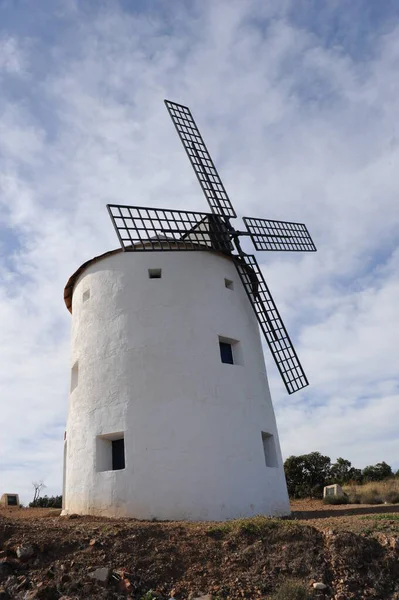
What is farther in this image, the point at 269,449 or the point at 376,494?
the point at 376,494

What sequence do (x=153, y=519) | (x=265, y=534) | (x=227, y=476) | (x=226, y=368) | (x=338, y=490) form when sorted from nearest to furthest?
(x=265, y=534) → (x=153, y=519) → (x=227, y=476) → (x=226, y=368) → (x=338, y=490)

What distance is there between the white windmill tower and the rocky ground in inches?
110

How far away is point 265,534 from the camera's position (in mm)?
9625

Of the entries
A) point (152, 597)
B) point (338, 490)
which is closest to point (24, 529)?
point (152, 597)

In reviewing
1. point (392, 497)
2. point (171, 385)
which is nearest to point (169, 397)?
point (171, 385)

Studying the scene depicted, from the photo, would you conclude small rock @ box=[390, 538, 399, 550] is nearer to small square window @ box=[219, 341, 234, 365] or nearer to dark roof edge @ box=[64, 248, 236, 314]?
small square window @ box=[219, 341, 234, 365]

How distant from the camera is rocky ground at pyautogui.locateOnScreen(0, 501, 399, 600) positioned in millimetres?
8164

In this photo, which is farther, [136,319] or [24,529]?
[136,319]

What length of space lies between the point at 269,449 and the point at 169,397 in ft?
11.2

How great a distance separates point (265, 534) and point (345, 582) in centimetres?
155

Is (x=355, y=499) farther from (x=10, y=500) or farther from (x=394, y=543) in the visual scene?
(x=10, y=500)

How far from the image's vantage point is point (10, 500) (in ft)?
66.8

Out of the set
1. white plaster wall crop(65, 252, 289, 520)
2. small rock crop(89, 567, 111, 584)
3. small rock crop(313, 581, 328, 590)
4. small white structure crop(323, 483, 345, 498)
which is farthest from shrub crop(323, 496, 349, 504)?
small rock crop(89, 567, 111, 584)

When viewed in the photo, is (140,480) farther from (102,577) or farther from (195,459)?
(102,577)
